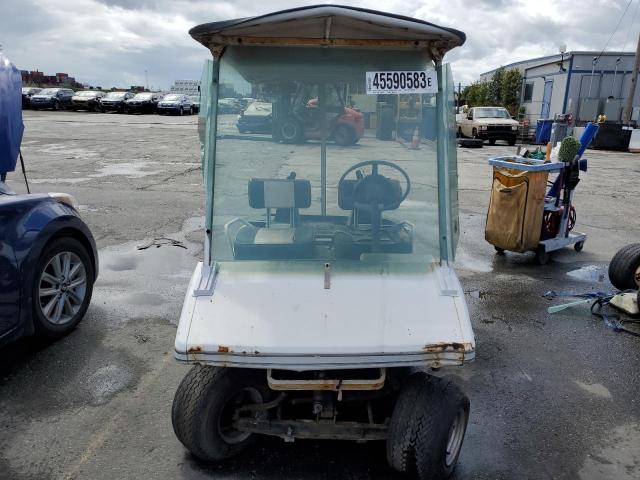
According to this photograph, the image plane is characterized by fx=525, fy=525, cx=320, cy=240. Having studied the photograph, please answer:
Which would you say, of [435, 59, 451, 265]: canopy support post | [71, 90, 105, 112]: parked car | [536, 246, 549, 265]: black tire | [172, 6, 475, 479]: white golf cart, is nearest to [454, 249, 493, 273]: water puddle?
[536, 246, 549, 265]: black tire

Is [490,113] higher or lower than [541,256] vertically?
higher

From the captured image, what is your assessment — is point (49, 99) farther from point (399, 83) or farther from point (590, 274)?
point (399, 83)

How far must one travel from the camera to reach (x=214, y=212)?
299 cm

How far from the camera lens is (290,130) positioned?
299 cm

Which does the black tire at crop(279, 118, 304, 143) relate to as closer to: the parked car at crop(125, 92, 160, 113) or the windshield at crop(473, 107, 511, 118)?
the windshield at crop(473, 107, 511, 118)

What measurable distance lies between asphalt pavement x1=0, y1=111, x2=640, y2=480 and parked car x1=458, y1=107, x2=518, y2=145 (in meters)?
16.6

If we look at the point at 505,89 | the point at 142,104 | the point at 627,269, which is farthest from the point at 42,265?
the point at 142,104

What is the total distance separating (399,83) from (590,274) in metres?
4.77

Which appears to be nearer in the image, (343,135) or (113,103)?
(343,135)

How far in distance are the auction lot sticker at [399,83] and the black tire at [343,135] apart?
25cm

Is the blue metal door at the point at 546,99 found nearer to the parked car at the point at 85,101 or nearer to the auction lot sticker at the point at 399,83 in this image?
the auction lot sticker at the point at 399,83

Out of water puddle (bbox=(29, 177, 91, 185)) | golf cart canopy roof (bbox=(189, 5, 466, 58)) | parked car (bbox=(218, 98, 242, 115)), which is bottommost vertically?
water puddle (bbox=(29, 177, 91, 185))

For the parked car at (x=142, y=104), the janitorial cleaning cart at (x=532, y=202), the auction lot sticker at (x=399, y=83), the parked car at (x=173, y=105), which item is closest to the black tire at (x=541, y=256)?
the janitorial cleaning cart at (x=532, y=202)

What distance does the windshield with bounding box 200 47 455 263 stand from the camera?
287 centimetres
